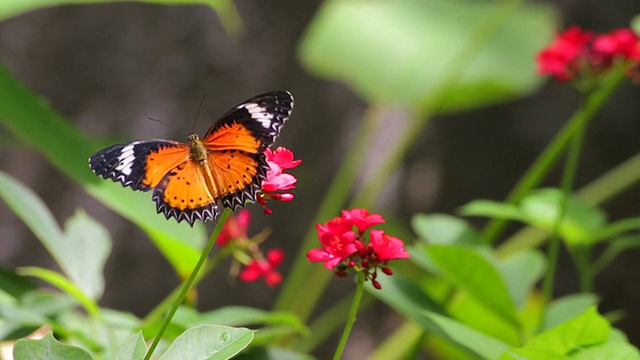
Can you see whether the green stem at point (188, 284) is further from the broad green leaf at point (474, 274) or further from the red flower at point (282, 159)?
the broad green leaf at point (474, 274)

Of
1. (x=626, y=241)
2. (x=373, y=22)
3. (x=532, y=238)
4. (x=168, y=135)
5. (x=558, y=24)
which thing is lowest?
(x=168, y=135)

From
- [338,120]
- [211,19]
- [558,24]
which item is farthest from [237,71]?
[558,24]

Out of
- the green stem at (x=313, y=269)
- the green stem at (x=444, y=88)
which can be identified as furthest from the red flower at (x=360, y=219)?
the green stem at (x=444, y=88)

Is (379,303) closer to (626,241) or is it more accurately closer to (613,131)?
(613,131)

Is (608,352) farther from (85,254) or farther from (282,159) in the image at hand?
(85,254)

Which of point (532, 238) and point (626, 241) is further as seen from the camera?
point (532, 238)

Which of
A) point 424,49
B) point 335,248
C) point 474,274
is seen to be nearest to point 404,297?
point 474,274

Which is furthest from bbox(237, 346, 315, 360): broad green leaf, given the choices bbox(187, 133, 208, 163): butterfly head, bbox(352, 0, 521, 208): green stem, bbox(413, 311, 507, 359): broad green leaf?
bbox(352, 0, 521, 208): green stem
